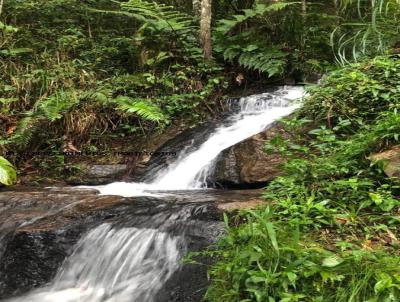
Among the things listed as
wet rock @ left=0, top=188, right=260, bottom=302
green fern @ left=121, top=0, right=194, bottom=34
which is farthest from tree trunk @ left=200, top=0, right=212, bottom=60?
wet rock @ left=0, top=188, right=260, bottom=302

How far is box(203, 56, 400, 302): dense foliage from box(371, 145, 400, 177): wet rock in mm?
41

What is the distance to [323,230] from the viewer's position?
2688 mm

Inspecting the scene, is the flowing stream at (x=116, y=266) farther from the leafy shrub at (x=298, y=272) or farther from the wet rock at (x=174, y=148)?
the wet rock at (x=174, y=148)

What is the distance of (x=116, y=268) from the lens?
3031 mm

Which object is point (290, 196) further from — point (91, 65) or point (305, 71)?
point (91, 65)

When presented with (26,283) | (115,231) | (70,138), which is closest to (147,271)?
(115,231)

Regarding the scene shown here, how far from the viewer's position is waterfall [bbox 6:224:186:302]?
111 inches

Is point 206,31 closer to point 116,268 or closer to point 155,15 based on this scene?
point 155,15

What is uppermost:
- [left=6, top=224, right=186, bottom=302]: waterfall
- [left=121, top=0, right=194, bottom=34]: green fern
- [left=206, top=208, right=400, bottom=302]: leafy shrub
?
[left=121, top=0, right=194, bottom=34]: green fern

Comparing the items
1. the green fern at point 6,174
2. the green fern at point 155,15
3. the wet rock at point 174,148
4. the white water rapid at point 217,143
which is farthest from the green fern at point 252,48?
the green fern at point 6,174

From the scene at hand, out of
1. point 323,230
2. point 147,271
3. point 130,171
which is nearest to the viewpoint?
point 323,230

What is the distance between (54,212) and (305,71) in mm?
5007

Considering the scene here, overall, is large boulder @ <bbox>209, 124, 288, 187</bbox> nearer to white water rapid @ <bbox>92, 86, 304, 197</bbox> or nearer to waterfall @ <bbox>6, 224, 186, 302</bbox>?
white water rapid @ <bbox>92, 86, 304, 197</bbox>

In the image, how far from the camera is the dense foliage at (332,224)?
2.08 m
